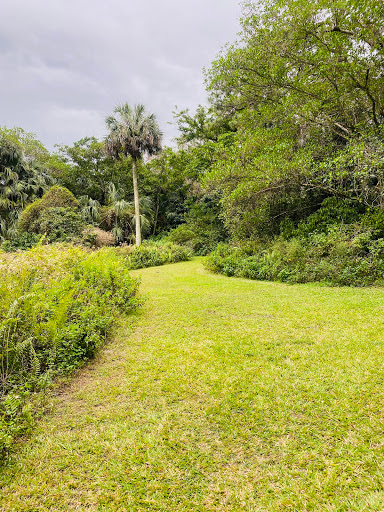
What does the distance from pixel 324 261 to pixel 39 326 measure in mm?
7019

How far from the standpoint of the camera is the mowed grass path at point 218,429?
1.52 metres

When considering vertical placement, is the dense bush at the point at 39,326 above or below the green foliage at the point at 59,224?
below

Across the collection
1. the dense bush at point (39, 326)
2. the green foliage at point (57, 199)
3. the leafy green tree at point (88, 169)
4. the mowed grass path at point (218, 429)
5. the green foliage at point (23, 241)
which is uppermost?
the leafy green tree at point (88, 169)

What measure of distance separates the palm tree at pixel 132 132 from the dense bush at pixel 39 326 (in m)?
12.1

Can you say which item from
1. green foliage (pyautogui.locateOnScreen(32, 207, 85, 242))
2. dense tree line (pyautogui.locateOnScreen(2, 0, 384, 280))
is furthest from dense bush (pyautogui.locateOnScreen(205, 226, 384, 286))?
green foliage (pyautogui.locateOnScreen(32, 207, 85, 242))

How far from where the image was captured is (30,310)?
2.66m

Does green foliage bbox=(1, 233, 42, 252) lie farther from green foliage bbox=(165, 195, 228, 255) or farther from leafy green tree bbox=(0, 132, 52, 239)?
green foliage bbox=(165, 195, 228, 255)

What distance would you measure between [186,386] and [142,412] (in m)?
0.52

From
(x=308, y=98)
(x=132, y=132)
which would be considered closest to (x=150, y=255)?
(x=132, y=132)

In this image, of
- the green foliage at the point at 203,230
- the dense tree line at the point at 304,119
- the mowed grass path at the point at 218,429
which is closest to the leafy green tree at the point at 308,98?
the dense tree line at the point at 304,119

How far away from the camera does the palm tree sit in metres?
16.3

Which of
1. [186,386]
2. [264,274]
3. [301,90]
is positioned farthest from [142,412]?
[301,90]

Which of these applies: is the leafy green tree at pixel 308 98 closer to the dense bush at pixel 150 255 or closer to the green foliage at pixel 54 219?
the dense bush at pixel 150 255

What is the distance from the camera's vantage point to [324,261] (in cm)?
723
